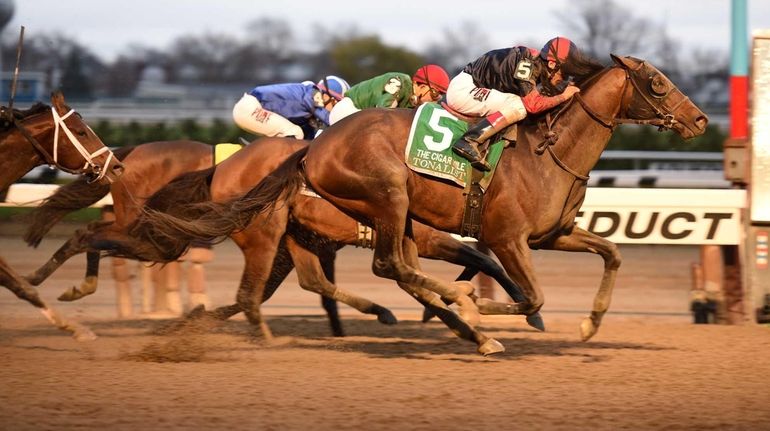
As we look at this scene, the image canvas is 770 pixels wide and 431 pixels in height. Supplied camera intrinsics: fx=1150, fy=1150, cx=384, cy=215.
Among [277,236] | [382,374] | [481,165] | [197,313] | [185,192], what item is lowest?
[382,374]

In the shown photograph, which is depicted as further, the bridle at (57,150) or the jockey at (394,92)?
the jockey at (394,92)

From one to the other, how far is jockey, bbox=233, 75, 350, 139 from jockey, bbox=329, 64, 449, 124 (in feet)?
1.38

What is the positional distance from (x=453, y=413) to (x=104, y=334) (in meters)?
3.55

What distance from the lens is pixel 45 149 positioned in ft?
23.3

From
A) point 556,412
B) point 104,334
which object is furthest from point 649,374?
point 104,334

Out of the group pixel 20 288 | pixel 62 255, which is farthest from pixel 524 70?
pixel 62 255

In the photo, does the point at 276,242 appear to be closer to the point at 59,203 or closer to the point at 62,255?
the point at 62,255

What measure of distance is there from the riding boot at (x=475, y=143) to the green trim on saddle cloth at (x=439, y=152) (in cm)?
4

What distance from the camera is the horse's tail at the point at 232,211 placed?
6.91 m

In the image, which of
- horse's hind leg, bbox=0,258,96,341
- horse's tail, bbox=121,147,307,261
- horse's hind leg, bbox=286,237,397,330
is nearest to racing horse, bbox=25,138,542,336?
horse's hind leg, bbox=286,237,397,330

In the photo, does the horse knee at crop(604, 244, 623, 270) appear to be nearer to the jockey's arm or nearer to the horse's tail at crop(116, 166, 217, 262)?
the jockey's arm

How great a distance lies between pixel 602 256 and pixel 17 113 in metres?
3.65

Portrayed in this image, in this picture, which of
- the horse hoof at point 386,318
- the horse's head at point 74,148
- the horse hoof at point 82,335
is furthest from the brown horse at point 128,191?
the horse hoof at point 386,318

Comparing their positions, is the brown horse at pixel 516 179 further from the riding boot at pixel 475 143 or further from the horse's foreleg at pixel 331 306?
the horse's foreleg at pixel 331 306
